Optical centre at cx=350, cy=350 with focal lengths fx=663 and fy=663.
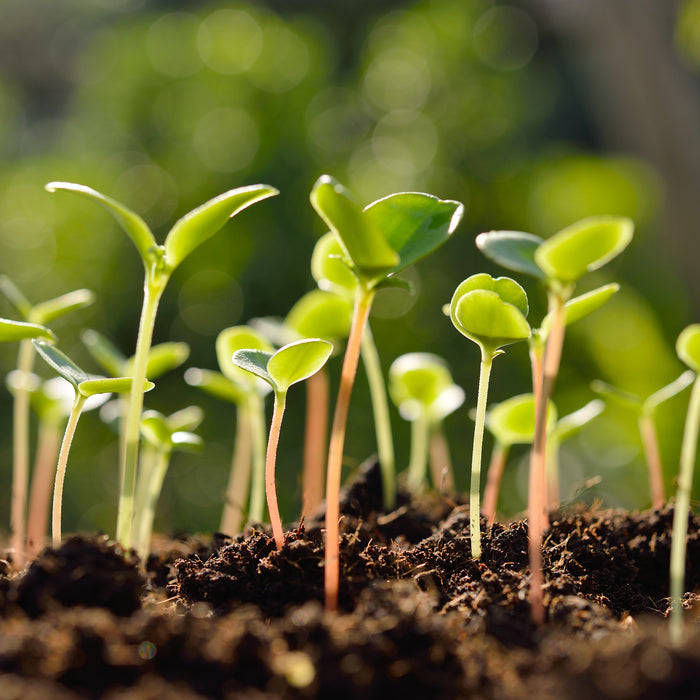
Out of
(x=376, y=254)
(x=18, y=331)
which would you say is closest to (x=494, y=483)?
(x=376, y=254)

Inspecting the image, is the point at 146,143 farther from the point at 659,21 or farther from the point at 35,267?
the point at 659,21

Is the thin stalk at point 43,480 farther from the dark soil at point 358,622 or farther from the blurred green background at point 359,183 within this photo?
the blurred green background at point 359,183

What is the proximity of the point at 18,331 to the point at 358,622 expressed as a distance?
30 centimetres

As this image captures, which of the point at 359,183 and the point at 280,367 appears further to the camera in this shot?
the point at 359,183

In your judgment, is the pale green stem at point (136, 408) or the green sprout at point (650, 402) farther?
the green sprout at point (650, 402)

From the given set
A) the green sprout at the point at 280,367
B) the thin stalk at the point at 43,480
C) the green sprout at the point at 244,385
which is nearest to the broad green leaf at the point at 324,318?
the green sprout at the point at 244,385

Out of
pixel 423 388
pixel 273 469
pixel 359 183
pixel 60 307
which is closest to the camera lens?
pixel 273 469

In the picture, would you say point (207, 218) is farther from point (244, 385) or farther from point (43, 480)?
point (43, 480)

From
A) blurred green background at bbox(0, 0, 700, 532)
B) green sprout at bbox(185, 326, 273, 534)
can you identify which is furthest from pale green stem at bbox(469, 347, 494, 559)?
blurred green background at bbox(0, 0, 700, 532)

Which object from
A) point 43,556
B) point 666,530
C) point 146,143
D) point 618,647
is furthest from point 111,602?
point 146,143

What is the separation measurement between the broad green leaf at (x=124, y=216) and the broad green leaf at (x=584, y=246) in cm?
25

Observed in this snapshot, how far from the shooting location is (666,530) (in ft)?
1.92

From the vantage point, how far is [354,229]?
0.38 m

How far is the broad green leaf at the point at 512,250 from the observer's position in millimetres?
427
